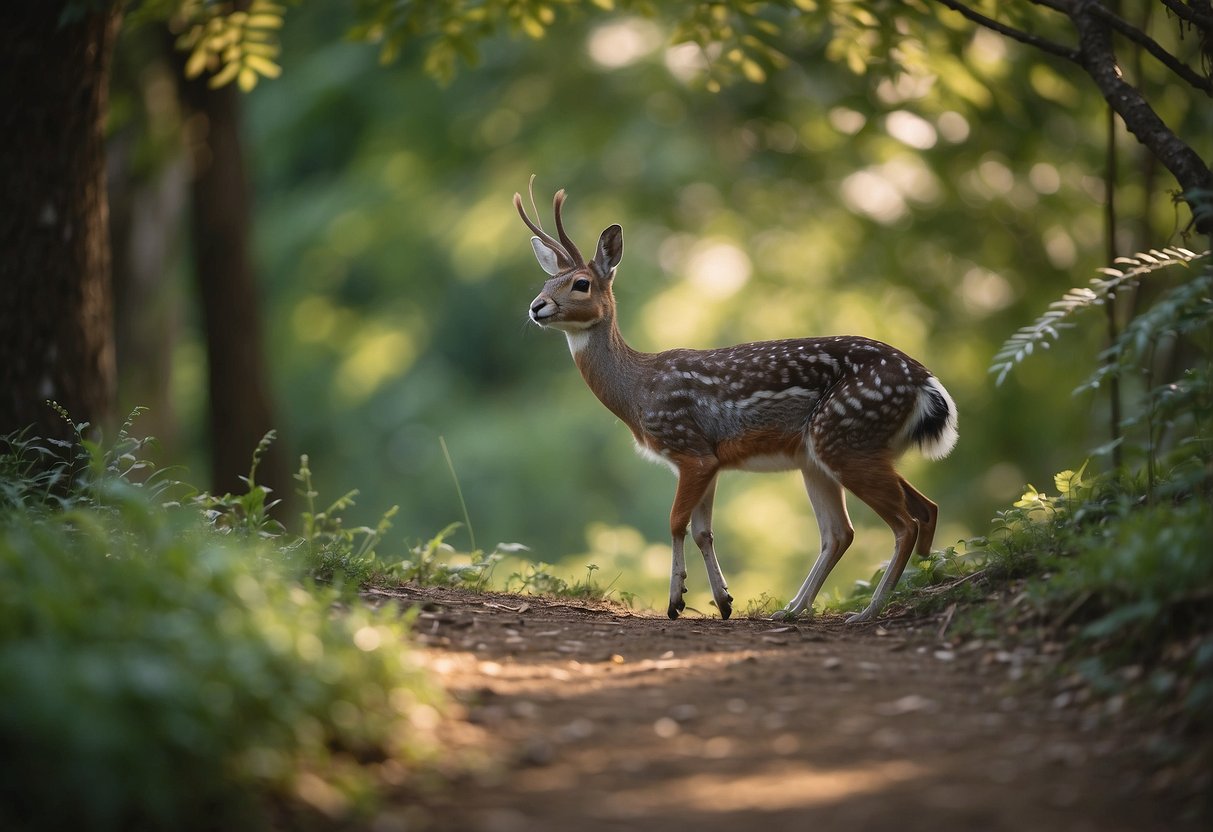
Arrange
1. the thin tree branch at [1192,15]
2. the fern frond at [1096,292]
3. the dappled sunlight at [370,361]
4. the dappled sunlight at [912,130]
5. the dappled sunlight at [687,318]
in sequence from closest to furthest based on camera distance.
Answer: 1. the fern frond at [1096,292]
2. the thin tree branch at [1192,15]
3. the dappled sunlight at [912,130]
4. the dappled sunlight at [687,318]
5. the dappled sunlight at [370,361]

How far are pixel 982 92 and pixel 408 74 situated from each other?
28.6ft

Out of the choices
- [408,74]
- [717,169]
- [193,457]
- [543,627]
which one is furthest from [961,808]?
[193,457]

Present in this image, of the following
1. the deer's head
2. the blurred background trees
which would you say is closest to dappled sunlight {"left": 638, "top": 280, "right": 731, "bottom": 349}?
the blurred background trees

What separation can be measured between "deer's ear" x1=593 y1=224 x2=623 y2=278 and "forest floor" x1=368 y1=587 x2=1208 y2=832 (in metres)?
3.21

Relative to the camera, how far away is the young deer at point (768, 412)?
662cm

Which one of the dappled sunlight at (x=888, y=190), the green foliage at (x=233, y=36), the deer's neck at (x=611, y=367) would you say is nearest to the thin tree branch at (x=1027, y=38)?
the deer's neck at (x=611, y=367)

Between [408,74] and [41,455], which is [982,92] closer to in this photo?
[41,455]

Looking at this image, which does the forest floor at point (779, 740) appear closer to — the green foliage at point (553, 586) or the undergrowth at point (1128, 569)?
the undergrowth at point (1128, 569)

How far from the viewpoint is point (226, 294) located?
430 inches

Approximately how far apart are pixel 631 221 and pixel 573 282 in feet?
29.7

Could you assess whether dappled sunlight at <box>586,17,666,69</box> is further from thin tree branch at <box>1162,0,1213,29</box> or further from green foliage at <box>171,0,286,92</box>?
thin tree branch at <box>1162,0,1213,29</box>

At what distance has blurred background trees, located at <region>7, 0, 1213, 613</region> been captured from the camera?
35.4ft

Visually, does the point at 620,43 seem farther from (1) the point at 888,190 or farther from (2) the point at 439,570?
(2) the point at 439,570

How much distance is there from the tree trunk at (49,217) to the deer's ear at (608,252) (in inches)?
118
